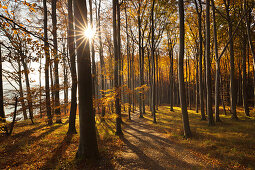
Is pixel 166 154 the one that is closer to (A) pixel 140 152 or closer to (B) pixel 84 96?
(A) pixel 140 152

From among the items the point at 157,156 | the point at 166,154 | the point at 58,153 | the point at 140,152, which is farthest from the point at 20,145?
the point at 166,154

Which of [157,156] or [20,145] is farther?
[20,145]

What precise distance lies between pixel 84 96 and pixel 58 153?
3148mm

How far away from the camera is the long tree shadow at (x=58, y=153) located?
14.6 feet

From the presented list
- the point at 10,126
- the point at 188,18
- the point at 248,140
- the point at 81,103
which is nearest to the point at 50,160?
the point at 81,103

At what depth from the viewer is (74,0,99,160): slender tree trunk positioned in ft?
15.3

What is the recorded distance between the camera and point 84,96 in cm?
467

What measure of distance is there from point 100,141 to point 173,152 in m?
4.16

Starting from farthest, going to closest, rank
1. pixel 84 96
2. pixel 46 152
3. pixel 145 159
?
pixel 46 152 → pixel 145 159 → pixel 84 96

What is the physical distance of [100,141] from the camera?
7102 mm

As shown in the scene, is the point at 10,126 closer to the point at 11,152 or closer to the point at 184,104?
the point at 11,152

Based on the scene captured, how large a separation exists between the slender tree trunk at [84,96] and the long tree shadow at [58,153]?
89 centimetres

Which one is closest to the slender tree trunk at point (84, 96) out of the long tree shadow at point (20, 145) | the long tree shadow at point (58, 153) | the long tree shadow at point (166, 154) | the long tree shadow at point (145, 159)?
the long tree shadow at point (58, 153)

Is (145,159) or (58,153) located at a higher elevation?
(58,153)
